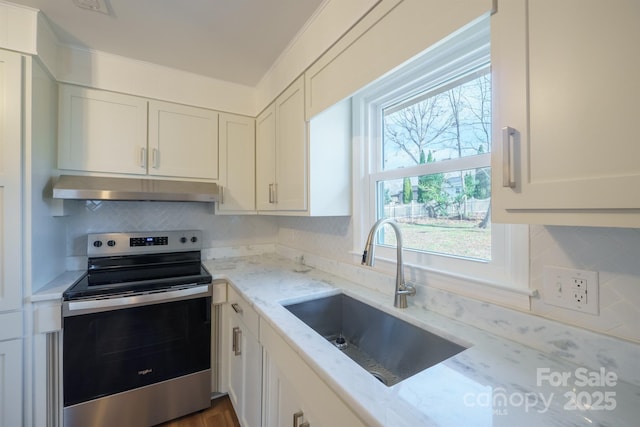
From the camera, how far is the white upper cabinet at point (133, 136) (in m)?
1.65

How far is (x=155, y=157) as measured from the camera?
186cm

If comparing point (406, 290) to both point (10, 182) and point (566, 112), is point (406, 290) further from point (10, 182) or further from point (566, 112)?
point (10, 182)

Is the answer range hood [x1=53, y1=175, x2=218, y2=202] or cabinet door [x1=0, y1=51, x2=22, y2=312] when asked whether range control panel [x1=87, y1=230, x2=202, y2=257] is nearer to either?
range hood [x1=53, y1=175, x2=218, y2=202]

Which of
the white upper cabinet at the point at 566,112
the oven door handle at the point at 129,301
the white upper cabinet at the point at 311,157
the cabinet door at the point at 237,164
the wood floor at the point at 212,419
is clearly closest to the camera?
the white upper cabinet at the point at 566,112

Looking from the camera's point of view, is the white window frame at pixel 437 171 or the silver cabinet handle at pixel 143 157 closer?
the white window frame at pixel 437 171

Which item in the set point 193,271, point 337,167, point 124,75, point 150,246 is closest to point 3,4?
point 124,75

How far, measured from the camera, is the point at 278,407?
1.04 metres

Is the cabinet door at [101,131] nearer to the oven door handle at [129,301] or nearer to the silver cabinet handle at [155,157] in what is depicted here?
the silver cabinet handle at [155,157]

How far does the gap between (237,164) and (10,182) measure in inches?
48.6

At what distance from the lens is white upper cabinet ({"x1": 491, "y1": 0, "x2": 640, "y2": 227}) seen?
1.50ft

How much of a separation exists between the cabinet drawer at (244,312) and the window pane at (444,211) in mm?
772

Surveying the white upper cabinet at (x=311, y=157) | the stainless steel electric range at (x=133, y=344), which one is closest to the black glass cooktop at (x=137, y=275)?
the stainless steel electric range at (x=133, y=344)

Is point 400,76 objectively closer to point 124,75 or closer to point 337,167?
point 337,167

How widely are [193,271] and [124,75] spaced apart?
4.63 feet
